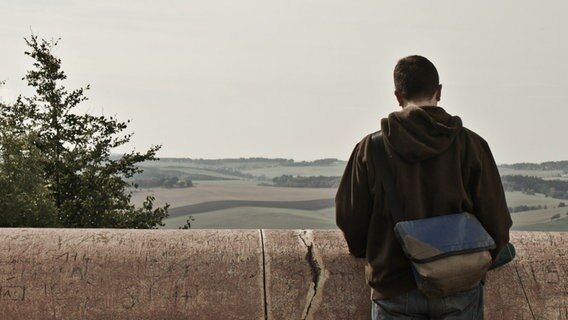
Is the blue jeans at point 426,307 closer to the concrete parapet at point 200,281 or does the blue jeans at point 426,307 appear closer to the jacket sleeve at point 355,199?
the jacket sleeve at point 355,199

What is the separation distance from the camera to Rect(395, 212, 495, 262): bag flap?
3.00 meters

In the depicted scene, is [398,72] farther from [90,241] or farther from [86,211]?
[86,211]

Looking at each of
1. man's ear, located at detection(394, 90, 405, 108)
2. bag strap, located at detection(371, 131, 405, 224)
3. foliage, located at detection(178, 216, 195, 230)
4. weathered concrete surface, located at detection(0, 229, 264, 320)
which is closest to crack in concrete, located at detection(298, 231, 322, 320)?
weathered concrete surface, located at detection(0, 229, 264, 320)

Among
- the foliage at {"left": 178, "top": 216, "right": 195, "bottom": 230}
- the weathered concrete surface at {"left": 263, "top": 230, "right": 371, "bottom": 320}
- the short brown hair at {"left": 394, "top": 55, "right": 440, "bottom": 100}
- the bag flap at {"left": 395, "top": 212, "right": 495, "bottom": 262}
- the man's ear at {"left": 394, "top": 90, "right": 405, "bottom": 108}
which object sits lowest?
the foliage at {"left": 178, "top": 216, "right": 195, "bottom": 230}

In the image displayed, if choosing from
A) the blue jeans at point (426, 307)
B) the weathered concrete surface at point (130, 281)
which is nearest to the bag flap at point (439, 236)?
the blue jeans at point (426, 307)

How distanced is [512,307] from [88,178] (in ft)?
83.5

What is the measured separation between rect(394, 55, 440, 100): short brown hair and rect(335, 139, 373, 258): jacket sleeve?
275mm

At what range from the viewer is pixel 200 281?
3969 mm

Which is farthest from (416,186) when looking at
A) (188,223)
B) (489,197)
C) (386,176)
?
(188,223)

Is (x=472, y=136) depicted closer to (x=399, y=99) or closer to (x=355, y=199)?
(x=399, y=99)

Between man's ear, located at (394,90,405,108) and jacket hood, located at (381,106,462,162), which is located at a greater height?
man's ear, located at (394,90,405,108)

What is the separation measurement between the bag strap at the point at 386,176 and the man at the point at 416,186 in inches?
0.7

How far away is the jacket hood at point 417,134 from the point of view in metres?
2.99

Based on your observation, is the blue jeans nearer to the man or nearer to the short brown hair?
the man
